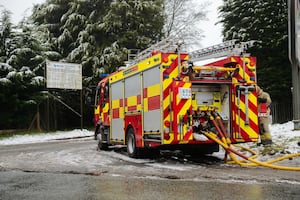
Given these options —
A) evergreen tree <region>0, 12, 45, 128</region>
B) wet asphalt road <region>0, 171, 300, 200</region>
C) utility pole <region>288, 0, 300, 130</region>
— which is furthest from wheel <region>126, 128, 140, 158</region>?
evergreen tree <region>0, 12, 45, 128</region>

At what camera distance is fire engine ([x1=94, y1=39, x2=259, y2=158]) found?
9.49 metres

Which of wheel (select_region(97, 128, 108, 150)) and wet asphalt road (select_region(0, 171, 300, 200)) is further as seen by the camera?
wheel (select_region(97, 128, 108, 150))

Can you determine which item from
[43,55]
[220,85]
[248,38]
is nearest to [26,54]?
[43,55]

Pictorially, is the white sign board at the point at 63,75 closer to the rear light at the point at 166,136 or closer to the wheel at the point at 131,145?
the wheel at the point at 131,145

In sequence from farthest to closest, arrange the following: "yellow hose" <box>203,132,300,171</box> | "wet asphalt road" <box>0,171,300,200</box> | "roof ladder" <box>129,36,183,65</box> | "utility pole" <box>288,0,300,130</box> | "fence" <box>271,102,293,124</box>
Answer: "fence" <box>271,102,293,124</box> < "utility pole" <box>288,0,300,130</box> < "roof ladder" <box>129,36,183,65</box> < "yellow hose" <box>203,132,300,171</box> < "wet asphalt road" <box>0,171,300,200</box>

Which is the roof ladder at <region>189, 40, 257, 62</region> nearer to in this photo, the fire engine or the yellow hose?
the fire engine

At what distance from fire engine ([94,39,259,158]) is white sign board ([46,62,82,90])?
52.7 feet

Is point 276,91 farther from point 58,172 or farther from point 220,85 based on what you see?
point 58,172

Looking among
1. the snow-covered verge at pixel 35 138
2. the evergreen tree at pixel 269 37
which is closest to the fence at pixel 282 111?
the evergreen tree at pixel 269 37

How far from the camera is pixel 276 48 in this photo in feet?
84.4

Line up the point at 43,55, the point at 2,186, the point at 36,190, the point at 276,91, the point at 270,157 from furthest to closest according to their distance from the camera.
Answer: the point at 43,55 → the point at 276,91 → the point at 270,157 → the point at 2,186 → the point at 36,190

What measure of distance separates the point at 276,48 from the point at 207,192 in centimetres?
2126

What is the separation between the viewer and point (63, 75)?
27.5m

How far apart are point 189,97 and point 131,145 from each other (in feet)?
9.38
